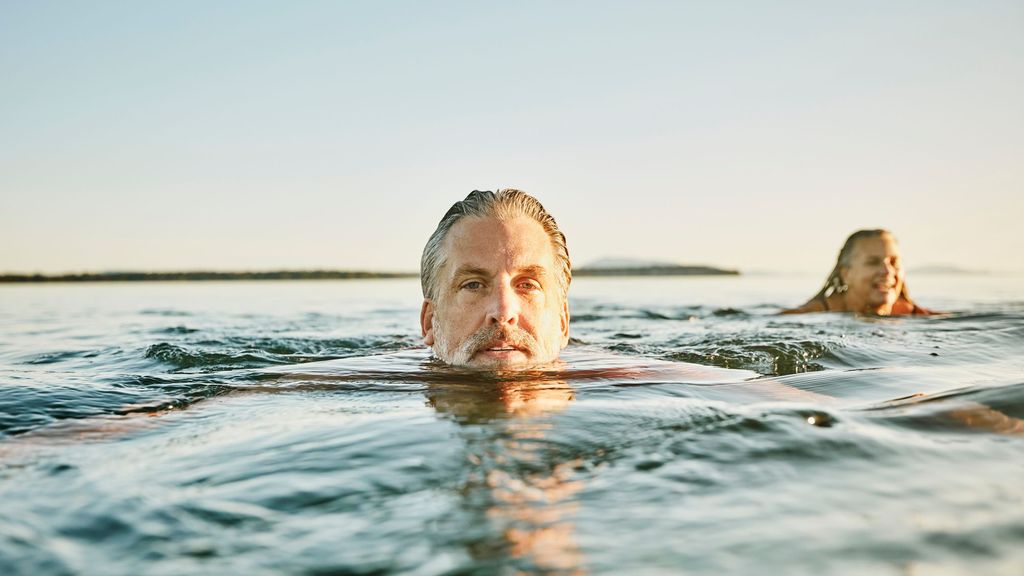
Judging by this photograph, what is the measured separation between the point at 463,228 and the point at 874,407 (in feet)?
8.61

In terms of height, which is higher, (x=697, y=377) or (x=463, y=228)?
(x=463, y=228)

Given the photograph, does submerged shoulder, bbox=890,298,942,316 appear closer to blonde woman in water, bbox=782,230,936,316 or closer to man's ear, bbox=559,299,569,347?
blonde woman in water, bbox=782,230,936,316

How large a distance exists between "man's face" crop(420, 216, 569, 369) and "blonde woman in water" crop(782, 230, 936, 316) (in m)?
8.72

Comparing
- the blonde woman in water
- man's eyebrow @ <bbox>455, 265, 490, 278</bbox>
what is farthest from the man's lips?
the blonde woman in water

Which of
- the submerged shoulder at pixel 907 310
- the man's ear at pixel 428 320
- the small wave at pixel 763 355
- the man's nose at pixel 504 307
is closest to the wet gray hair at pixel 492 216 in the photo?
the man's ear at pixel 428 320

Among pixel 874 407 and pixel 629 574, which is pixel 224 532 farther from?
pixel 874 407

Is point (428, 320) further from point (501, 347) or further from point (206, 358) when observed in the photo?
point (206, 358)

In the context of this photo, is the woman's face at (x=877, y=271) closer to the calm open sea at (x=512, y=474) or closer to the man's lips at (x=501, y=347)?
the calm open sea at (x=512, y=474)

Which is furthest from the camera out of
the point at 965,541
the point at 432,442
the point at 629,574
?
the point at 432,442

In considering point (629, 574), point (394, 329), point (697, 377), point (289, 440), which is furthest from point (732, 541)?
point (394, 329)

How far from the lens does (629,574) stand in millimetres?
1846

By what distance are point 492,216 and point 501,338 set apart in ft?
2.65

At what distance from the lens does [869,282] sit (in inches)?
481

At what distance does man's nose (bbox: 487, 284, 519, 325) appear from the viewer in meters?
4.78
